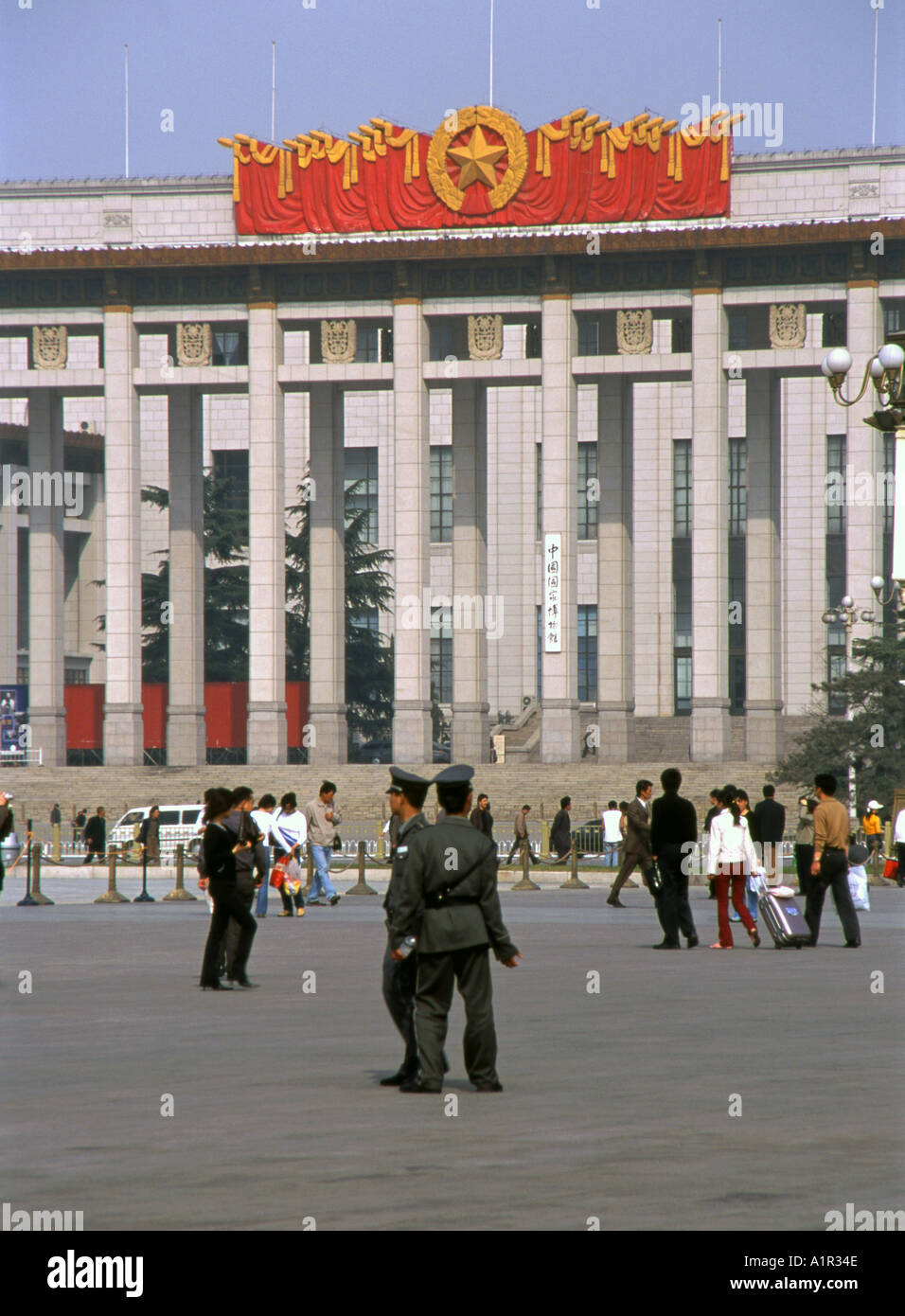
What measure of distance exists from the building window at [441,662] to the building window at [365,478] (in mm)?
4857

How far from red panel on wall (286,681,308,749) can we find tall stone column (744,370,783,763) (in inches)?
613

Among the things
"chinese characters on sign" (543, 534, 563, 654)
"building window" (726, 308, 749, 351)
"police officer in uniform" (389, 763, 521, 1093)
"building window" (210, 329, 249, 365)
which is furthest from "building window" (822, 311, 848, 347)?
"police officer in uniform" (389, 763, 521, 1093)

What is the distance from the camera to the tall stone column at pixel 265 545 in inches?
2628

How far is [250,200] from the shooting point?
66250 mm

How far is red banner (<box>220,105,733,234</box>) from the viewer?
209 feet

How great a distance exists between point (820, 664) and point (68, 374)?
2877 centimetres

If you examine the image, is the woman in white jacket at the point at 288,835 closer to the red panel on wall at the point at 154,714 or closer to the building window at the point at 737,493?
the red panel on wall at the point at 154,714

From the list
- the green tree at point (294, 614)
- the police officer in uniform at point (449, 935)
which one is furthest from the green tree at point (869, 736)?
the police officer in uniform at point (449, 935)

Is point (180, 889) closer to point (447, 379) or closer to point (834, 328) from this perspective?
point (447, 379)

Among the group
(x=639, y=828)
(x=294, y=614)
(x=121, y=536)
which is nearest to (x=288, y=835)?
(x=639, y=828)

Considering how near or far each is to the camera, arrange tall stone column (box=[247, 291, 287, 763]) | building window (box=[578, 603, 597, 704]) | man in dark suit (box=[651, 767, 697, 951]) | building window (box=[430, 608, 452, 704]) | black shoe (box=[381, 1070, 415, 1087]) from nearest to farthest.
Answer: black shoe (box=[381, 1070, 415, 1087]) → man in dark suit (box=[651, 767, 697, 951]) → tall stone column (box=[247, 291, 287, 763]) → building window (box=[578, 603, 597, 704]) → building window (box=[430, 608, 452, 704])

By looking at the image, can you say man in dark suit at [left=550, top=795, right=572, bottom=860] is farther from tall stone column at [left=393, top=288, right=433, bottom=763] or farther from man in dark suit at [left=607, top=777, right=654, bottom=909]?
tall stone column at [left=393, top=288, right=433, bottom=763]

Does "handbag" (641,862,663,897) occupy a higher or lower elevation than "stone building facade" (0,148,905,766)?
lower
